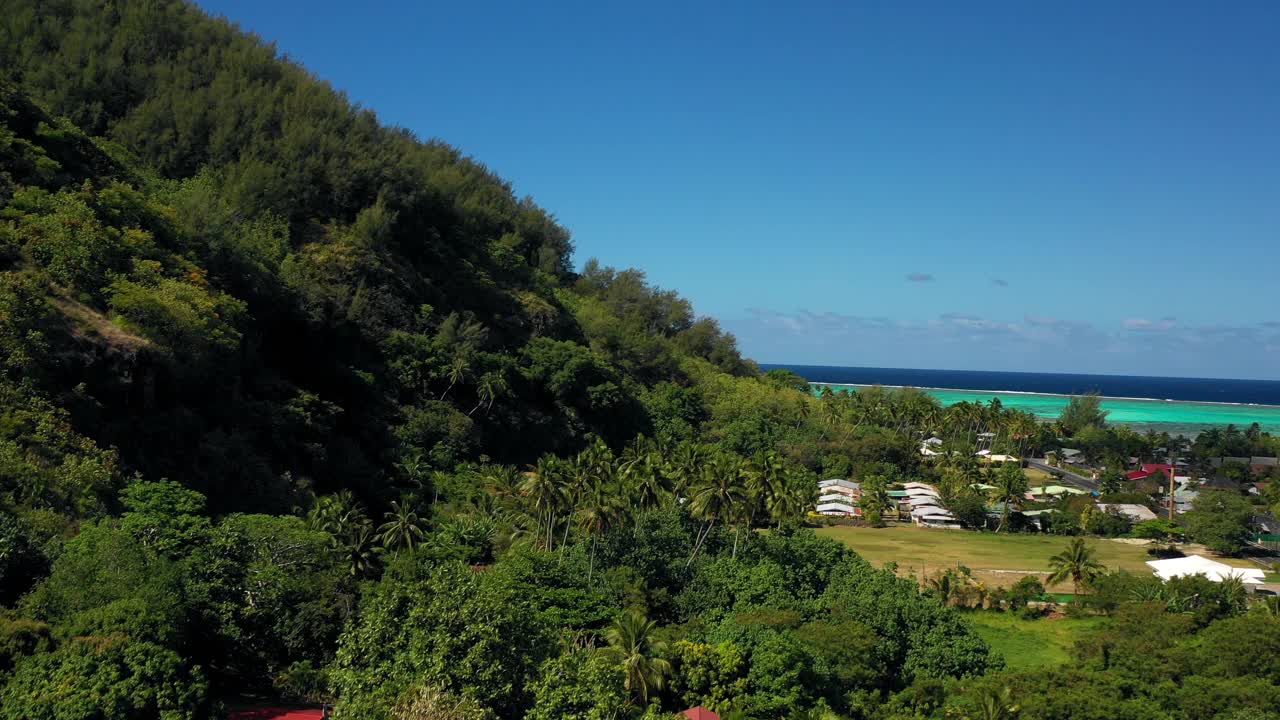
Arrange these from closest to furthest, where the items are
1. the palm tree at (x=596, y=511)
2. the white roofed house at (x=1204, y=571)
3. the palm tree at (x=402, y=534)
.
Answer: the palm tree at (x=402, y=534) < the palm tree at (x=596, y=511) < the white roofed house at (x=1204, y=571)

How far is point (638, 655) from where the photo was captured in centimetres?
2962

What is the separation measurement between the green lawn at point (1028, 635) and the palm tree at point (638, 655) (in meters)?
14.3

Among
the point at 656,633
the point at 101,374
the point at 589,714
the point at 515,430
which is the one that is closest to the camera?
the point at 589,714

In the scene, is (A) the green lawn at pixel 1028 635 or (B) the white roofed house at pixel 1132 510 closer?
(A) the green lawn at pixel 1028 635

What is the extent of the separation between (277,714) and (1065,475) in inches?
3493

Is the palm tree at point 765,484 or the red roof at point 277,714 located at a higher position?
the palm tree at point 765,484

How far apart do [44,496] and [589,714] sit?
19343 mm

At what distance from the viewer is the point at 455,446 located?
60875mm

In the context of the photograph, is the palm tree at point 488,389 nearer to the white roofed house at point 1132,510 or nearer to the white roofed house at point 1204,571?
the white roofed house at point 1204,571

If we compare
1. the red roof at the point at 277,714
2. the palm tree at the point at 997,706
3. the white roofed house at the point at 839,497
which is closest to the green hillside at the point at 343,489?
the palm tree at the point at 997,706

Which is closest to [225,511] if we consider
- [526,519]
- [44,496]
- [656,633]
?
[44,496]

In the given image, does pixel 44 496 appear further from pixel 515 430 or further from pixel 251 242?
pixel 515 430

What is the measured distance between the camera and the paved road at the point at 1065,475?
298ft

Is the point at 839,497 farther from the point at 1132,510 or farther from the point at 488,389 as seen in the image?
the point at 488,389
